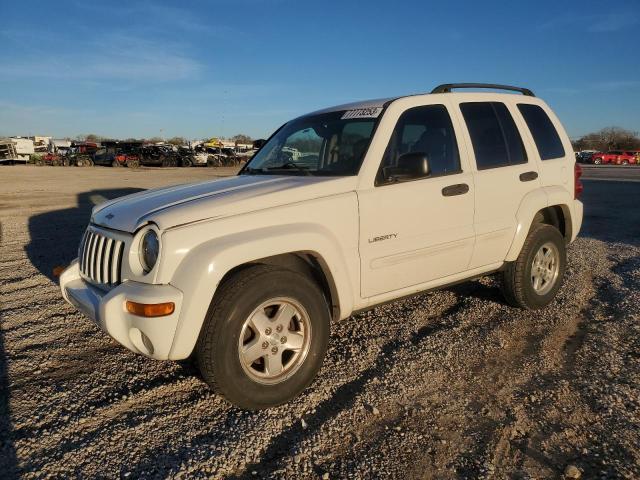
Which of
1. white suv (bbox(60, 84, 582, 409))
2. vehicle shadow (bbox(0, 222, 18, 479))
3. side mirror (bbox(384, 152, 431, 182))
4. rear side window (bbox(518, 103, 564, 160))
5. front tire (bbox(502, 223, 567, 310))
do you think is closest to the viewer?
vehicle shadow (bbox(0, 222, 18, 479))

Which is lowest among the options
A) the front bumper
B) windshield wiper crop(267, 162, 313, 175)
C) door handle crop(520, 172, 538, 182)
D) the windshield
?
the front bumper

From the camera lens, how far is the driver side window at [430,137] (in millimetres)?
3713

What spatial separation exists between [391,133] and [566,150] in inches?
90.9

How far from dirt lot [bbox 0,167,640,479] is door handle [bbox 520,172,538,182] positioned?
49.6 inches

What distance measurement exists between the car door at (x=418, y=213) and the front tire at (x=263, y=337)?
1.68 feet

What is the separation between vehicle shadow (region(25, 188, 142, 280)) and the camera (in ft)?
21.7

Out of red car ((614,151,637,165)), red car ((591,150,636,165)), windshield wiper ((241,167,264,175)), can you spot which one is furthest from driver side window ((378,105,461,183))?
red car ((614,151,637,165))

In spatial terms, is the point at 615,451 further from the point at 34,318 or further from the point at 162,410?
the point at 34,318

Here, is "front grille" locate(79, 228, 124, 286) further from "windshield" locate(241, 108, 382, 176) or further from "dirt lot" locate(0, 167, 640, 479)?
"windshield" locate(241, 108, 382, 176)

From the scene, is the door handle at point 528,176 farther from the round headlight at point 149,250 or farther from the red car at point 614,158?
the red car at point 614,158

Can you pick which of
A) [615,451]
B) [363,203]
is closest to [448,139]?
[363,203]

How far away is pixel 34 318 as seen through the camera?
14.8 ft

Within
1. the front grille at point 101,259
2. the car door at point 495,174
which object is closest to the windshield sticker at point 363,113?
the car door at point 495,174

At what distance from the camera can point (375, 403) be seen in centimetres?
307
